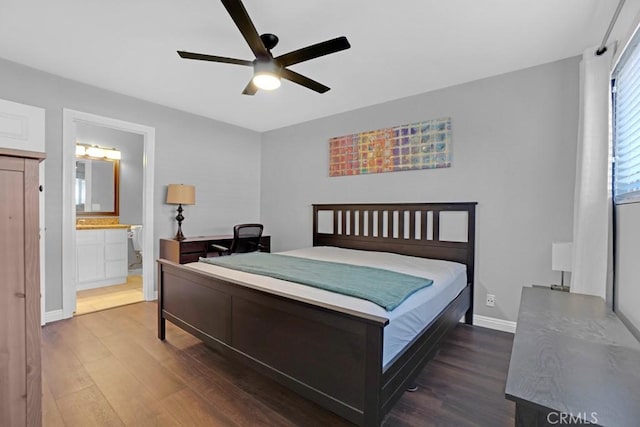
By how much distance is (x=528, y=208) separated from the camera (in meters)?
2.84

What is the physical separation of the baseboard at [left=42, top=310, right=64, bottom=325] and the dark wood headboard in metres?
2.99

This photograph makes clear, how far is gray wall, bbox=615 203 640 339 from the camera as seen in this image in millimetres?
1524

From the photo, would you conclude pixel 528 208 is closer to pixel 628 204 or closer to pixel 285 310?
pixel 628 204

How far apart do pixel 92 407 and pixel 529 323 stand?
8.05 feet

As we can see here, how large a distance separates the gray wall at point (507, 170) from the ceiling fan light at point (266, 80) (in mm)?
1859

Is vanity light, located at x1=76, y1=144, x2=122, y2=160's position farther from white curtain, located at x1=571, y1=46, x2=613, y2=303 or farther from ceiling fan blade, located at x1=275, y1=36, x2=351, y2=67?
white curtain, located at x1=571, y1=46, x2=613, y2=303

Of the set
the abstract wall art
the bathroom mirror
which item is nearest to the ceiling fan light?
the abstract wall art

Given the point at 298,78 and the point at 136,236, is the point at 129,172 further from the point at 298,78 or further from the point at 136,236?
the point at 298,78

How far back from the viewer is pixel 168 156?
4027 mm

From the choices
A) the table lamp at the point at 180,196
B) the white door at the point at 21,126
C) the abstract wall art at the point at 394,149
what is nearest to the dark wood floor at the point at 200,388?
the white door at the point at 21,126

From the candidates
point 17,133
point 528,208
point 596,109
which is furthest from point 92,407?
point 596,109

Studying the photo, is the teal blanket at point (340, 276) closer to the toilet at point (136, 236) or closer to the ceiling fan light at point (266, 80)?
the ceiling fan light at point (266, 80)

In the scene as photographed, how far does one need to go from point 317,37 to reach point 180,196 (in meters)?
2.59

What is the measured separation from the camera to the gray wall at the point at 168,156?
3.04 meters
